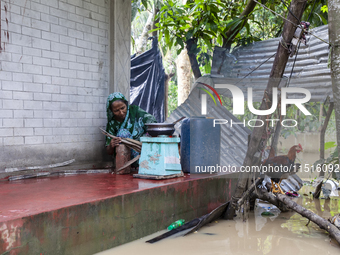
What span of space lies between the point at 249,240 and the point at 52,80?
3420 mm

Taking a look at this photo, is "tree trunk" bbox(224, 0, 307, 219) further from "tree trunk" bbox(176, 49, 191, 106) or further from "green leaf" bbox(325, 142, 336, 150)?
"tree trunk" bbox(176, 49, 191, 106)

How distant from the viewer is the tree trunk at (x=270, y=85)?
152 inches

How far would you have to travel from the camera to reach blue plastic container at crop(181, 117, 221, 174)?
5023 mm

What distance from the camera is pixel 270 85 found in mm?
4160

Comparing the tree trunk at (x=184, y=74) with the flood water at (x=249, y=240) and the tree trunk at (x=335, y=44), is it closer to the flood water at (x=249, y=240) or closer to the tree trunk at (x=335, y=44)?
the flood water at (x=249, y=240)

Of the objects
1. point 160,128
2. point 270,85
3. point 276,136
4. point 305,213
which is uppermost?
point 270,85

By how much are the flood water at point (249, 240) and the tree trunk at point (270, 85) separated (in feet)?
1.30

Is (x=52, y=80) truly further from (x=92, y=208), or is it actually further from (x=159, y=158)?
(x=92, y=208)

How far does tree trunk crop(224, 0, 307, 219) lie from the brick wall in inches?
101

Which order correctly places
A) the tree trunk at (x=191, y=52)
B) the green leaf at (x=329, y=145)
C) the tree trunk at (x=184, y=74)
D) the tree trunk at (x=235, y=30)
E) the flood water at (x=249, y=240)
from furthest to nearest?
the tree trunk at (x=184, y=74) < the tree trunk at (x=191, y=52) < the tree trunk at (x=235, y=30) < the green leaf at (x=329, y=145) < the flood water at (x=249, y=240)

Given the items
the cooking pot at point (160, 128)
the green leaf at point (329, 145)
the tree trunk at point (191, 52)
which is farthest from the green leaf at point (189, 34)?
the green leaf at point (329, 145)

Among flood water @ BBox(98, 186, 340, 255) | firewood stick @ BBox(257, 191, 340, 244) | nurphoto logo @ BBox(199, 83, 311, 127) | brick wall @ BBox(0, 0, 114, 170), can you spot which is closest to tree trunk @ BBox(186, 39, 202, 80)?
brick wall @ BBox(0, 0, 114, 170)

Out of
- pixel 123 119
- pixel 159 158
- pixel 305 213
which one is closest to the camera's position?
pixel 305 213

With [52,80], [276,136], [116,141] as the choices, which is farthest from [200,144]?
[52,80]
